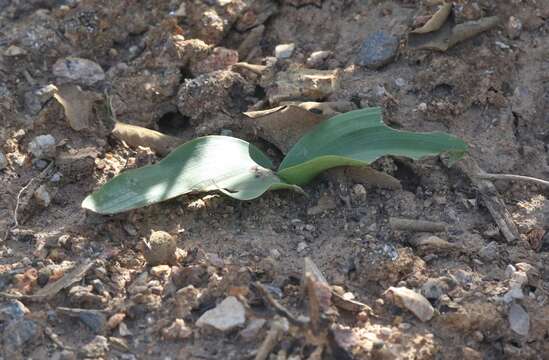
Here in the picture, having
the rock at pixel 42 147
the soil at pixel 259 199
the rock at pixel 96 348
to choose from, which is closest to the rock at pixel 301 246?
the soil at pixel 259 199

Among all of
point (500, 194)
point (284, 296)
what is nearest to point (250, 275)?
point (284, 296)

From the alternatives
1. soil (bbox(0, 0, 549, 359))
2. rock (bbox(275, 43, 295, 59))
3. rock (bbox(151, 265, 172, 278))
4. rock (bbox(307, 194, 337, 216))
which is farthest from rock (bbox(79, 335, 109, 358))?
rock (bbox(275, 43, 295, 59))

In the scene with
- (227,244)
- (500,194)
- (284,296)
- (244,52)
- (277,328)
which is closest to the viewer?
(277,328)

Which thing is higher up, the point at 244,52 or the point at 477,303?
the point at 244,52

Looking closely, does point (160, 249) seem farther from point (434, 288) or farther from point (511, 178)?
point (511, 178)

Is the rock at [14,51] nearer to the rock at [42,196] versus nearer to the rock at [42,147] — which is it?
the rock at [42,147]

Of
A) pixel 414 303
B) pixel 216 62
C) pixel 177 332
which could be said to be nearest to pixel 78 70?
pixel 216 62

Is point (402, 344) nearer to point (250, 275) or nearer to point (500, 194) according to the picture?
point (250, 275)
